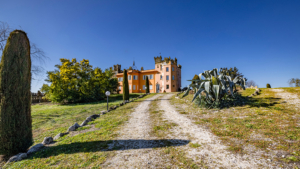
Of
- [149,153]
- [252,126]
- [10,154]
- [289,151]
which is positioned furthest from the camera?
[252,126]

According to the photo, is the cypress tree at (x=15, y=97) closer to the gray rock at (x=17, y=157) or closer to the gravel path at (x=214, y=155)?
the gray rock at (x=17, y=157)

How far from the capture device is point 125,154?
13.3ft

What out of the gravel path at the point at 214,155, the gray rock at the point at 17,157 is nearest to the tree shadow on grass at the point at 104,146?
the gray rock at the point at 17,157

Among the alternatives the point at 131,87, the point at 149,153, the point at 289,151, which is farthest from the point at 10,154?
the point at 131,87

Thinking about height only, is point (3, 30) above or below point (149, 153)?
above

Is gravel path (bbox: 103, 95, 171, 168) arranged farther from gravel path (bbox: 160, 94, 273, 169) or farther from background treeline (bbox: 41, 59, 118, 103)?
background treeline (bbox: 41, 59, 118, 103)

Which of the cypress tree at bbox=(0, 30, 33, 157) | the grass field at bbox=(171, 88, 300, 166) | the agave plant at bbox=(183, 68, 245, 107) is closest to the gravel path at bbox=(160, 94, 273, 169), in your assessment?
the grass field at bbox=(171, 88, 300, 166)

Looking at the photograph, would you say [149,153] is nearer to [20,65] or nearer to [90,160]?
[90,160]

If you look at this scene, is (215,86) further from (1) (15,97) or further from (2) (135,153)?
(1) (15,97)

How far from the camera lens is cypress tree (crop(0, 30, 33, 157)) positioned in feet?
15.1

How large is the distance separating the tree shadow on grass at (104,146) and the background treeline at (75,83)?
21.6 meters

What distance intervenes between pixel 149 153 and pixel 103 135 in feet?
8.84

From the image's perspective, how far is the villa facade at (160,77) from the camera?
4003 centimetres

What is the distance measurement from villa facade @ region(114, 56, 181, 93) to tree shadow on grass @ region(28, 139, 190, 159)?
115ft
